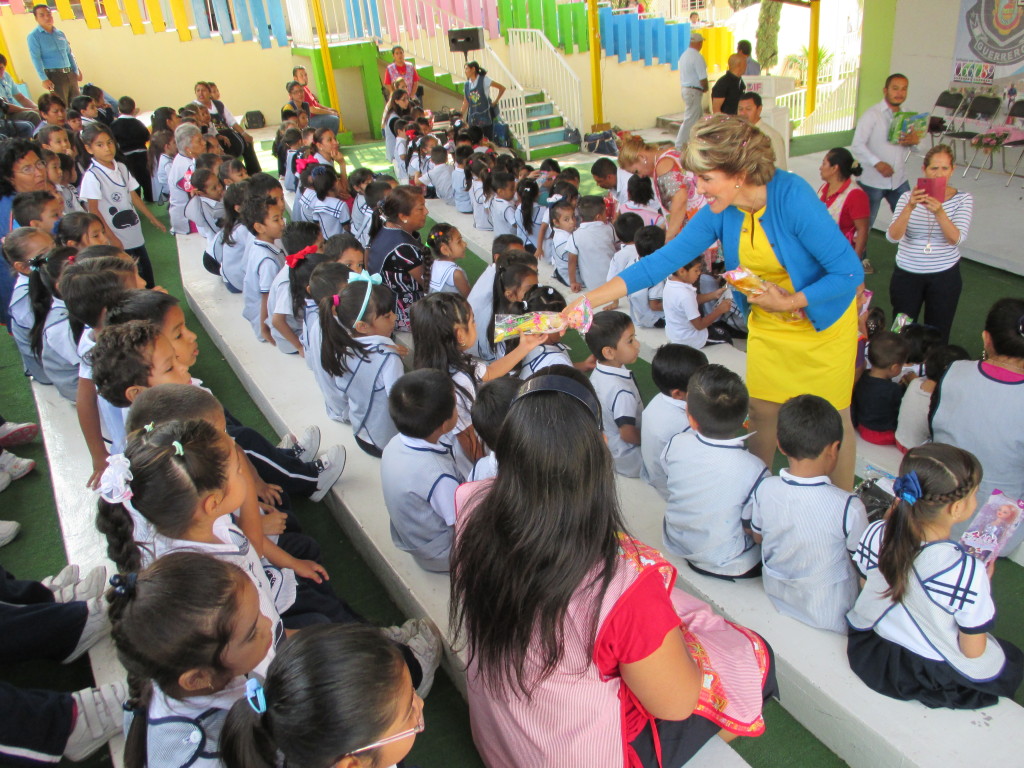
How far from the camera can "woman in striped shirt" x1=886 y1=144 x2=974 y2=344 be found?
3459 millimetres

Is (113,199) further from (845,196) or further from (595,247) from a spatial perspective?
(845,196)

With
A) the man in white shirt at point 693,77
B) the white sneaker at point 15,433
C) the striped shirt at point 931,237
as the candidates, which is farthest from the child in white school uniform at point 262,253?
the man in white shirt at point 693,77

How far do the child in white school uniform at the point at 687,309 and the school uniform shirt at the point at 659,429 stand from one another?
1.29 m

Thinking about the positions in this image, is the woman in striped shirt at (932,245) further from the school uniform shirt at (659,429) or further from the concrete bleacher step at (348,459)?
the concrete bleacher step at (348,459)

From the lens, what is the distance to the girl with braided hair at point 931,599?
5.57 ft

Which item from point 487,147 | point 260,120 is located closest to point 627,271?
point 487,147

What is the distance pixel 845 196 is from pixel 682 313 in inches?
54.2

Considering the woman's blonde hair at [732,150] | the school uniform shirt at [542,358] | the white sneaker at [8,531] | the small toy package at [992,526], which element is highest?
the woman's blonde hair at [732,150]

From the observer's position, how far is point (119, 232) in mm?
4934

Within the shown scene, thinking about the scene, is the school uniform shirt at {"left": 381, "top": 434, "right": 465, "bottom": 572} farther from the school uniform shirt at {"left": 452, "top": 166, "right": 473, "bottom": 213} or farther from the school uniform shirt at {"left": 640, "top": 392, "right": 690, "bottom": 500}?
the school uniform shirt at {"left": 452, "top": 166, "right": 473, "bottom": 213}

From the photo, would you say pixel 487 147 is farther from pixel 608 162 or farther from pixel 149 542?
pixel 149 542

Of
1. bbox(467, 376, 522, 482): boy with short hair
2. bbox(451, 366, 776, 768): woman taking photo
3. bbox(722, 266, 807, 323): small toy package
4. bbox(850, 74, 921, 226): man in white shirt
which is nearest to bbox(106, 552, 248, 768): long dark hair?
bbox(451, 366, 776, 768): woman taking photo

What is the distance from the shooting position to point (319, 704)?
3.94 feet

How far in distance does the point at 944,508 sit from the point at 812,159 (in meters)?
7.36
